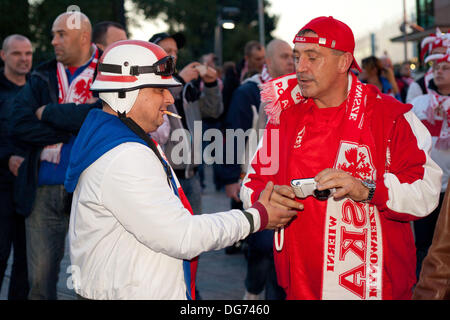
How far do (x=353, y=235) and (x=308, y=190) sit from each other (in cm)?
44

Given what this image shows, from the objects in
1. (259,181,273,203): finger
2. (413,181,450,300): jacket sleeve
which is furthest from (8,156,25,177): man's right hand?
(413,181,450,300): jacket sleeve

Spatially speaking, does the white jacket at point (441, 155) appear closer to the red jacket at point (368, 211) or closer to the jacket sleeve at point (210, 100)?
the jacket sleeve at point (210, 100)

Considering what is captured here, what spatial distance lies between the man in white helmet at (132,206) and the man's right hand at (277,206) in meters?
0.11

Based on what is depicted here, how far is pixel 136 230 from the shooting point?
2689mm

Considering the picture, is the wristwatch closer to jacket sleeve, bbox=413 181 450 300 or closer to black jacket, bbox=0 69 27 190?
jacket sleeve, bbox=413 181 450 300

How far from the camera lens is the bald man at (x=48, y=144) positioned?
5.00m

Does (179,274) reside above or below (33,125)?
below

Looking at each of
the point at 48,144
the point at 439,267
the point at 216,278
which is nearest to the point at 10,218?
the point at 48,144

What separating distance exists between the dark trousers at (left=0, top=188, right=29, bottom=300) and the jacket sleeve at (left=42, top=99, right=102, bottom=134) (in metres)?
1.38

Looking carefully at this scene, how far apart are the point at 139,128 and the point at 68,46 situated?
8.04ft

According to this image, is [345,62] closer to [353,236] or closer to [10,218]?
[353,236]

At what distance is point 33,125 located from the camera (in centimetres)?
500
